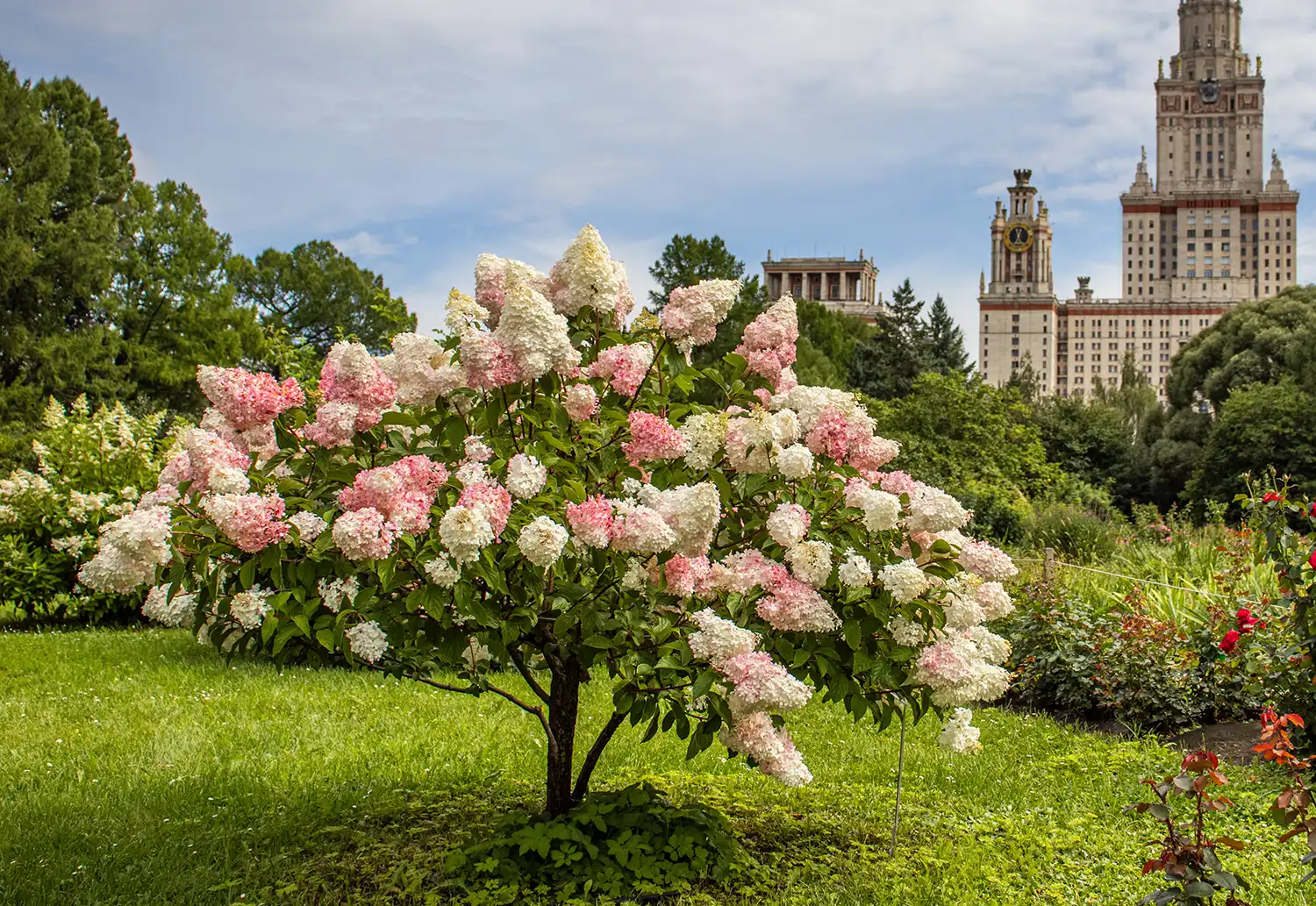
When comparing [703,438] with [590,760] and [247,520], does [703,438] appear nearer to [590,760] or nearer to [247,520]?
[247,520]

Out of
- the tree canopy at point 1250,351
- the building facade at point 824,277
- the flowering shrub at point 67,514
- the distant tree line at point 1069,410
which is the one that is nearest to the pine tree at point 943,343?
the distant tree line at point 1069,410

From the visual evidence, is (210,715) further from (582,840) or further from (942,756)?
(942,756)

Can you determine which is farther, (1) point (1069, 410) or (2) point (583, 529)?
(1) point (1069, 410)

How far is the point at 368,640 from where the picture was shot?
3.21 metres

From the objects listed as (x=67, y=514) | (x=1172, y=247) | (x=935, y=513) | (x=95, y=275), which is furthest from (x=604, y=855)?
(x=1172, y=247)

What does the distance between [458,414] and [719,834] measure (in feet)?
5.67

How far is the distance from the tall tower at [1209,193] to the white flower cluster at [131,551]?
11748 cm

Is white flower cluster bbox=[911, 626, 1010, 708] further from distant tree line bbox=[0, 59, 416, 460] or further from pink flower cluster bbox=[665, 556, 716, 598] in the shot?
distant tree line bbox=[0, 59, 416, 460]

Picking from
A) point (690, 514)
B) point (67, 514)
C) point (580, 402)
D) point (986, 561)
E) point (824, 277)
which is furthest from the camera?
point (824, 277)

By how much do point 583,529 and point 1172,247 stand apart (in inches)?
4760

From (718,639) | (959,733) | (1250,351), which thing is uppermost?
(1250,351)

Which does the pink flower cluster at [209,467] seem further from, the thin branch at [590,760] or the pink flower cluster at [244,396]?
the thin branch at [590,760]

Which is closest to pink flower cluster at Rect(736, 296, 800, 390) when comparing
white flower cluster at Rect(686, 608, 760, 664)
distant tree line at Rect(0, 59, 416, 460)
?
white flower cluster at Rect(686, 608, 760, 664)

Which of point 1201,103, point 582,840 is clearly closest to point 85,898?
point 582,840
